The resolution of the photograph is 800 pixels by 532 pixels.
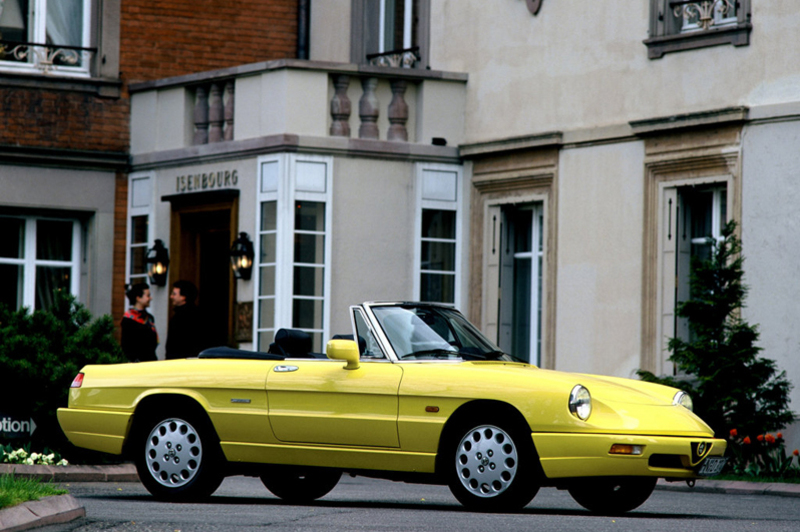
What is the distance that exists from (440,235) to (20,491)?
11.4 metres

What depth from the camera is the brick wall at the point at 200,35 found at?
69.4 ft

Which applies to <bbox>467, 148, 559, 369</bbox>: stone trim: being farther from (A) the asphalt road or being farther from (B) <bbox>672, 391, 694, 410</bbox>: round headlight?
(B) <bbox>672, 391, 694, 410</bbox>: round headlight

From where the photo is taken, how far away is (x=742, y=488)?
13820 mm

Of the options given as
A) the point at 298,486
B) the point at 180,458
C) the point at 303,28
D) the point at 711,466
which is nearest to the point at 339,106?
the point at 303,28

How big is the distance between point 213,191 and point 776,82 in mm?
7104

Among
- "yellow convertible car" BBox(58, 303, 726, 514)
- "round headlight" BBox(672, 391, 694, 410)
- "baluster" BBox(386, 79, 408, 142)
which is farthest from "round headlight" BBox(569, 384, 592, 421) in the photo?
"baluster" BBox(386, 79, 408, 142)

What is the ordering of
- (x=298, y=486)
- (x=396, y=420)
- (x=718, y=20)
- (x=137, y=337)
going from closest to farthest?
(x=396, y=420)
(x=298, y=486)
(x=137, y=337)
(x=718, y=20)

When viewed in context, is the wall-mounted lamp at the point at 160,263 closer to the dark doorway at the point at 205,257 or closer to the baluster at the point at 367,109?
the dark doorway at the point at 205,257

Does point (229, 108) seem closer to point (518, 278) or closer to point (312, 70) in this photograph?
point (312, 70)

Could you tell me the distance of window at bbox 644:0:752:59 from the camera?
16531 millimetres

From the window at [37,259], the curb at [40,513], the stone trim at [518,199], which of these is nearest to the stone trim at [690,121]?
the stone trim at [518,199]

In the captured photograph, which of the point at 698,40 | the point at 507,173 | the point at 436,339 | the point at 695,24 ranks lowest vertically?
the point at 436,339

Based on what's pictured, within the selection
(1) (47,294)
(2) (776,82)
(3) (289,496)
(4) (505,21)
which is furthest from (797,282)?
(1) (47,294)

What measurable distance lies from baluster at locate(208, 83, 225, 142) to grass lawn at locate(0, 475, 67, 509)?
10766mm
